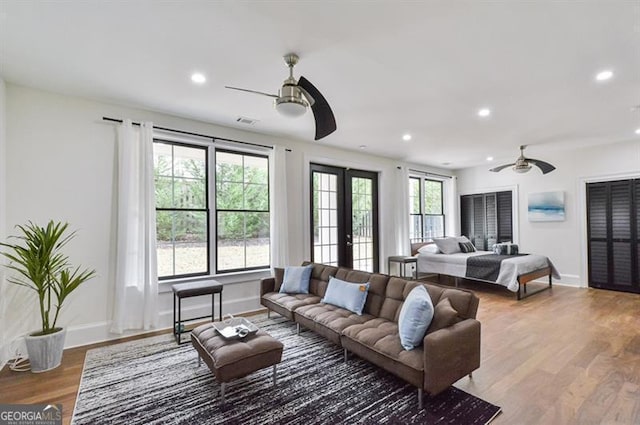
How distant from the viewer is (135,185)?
3623 mm

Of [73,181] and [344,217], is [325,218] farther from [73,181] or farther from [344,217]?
[73,181]

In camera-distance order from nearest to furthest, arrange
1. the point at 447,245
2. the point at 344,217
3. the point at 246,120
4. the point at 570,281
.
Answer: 1. the point at 246,120
2. the point at 344,217
3. the point at 570,281
4. the point at 447,245

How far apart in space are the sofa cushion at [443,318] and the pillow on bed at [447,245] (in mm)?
4513

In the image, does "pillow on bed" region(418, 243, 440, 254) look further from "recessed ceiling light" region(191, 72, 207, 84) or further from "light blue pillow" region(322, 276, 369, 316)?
"recessed ceiling light" region(191, 72, 207, 84)

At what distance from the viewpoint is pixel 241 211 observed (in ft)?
14.9

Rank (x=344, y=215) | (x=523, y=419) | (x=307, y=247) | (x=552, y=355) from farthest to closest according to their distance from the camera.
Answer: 1. (x=344, y=215)
2. (x=307, y=247)
3. (x=552, y=355)
4. (x=523, y=419)

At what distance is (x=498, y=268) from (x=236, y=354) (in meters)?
4.77

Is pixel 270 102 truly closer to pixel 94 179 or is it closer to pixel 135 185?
pixel 135 185

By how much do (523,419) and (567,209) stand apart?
566cm

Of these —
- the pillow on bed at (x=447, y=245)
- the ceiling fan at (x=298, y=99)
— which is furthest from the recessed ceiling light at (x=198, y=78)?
the pillow on bed at (x=447, y=245)

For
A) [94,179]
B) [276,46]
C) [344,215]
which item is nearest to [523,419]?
[276,46]

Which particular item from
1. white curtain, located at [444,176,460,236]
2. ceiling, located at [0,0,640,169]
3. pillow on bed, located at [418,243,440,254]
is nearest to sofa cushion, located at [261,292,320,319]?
ceiling, located at [0,0,640,169]

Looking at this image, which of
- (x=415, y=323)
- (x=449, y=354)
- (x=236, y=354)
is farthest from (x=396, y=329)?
(x=236, y=354)

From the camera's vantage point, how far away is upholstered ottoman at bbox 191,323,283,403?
7.02 feet
